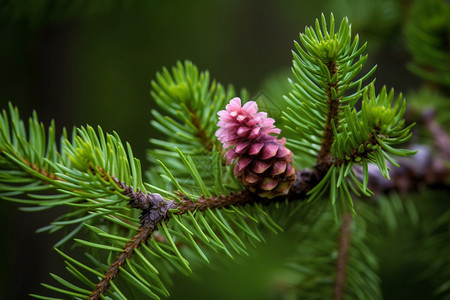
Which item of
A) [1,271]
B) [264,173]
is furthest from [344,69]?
[1,271]

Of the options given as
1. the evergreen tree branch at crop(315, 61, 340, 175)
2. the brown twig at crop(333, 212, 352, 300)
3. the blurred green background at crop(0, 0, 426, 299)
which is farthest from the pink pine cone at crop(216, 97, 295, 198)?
the blurred green background at crop(0, 0, 426, 299)

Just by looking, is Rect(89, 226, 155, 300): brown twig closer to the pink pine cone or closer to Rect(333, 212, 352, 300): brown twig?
the pink pine cone

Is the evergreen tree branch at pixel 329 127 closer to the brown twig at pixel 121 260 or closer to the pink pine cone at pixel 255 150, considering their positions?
the pink pine cone at pixel 255 150

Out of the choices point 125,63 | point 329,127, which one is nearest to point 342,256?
point 329,127

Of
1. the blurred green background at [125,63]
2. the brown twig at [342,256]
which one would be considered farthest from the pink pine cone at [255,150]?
the blurred green background at [125,63]

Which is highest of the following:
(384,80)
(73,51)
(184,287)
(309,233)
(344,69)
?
(73,51)

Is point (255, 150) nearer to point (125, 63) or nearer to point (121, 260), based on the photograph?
point (121, 260)

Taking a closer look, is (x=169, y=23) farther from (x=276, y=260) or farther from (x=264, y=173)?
(x=264, y=173)
